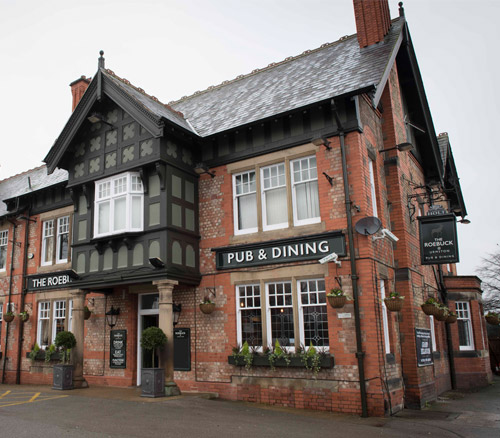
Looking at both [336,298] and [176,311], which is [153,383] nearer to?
[176,311]

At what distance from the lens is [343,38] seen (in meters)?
17.2

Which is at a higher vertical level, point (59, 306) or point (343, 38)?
point (343, 38)

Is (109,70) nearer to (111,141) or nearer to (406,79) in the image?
(111,141)

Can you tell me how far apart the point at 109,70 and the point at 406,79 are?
10.2 metres

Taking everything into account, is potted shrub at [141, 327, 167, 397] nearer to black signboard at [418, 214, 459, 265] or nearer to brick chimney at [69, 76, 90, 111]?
black signboard at [418, 214, 459, 265]

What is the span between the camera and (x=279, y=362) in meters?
12.3

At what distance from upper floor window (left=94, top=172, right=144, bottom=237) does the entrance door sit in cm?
269

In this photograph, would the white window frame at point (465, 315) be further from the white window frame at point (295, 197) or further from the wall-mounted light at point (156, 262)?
the wall-mounted light at point (156, 262)

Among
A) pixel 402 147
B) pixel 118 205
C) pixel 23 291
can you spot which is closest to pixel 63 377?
pixel 118 205

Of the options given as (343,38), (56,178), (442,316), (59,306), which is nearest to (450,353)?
(442,316)

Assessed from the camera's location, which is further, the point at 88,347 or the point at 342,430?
the point at 88,347

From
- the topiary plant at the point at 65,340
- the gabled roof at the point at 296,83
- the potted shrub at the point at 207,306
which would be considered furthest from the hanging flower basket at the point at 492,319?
the topiary plant at the point at 65,340

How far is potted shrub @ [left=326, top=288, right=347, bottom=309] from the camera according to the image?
11.5 m

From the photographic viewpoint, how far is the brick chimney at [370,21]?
15.5 metres
